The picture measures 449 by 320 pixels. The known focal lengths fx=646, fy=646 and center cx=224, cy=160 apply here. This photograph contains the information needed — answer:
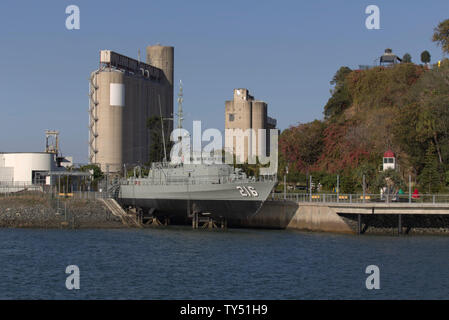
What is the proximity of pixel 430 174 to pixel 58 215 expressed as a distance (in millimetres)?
39189

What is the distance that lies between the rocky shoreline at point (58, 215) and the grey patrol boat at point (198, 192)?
4.23 meters

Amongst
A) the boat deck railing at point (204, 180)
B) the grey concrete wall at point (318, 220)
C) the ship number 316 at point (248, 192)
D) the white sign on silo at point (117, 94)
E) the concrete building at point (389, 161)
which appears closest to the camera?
the grey concrete wall at point (318, 220)

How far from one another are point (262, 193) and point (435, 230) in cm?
1573

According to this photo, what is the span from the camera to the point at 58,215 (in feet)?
210

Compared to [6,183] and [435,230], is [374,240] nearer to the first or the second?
[435,230]

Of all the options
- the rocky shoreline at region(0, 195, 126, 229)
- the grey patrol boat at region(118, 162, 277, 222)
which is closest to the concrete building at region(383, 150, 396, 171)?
the grey patrol boat at region(118, 162, 277, 222)

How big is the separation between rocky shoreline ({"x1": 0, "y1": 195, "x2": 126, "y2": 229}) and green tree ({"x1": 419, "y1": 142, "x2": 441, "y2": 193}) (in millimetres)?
32553

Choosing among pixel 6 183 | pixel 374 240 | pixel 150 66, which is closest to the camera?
pixel 374 240

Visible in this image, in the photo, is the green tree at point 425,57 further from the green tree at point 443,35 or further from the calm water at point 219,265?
the calm water at point 219,265

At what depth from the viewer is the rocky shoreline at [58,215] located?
6341cm

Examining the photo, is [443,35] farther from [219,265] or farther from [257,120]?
[257,120]

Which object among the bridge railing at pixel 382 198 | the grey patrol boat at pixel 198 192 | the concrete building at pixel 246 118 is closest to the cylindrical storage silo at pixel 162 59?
the concrete building at pixel 246 118
